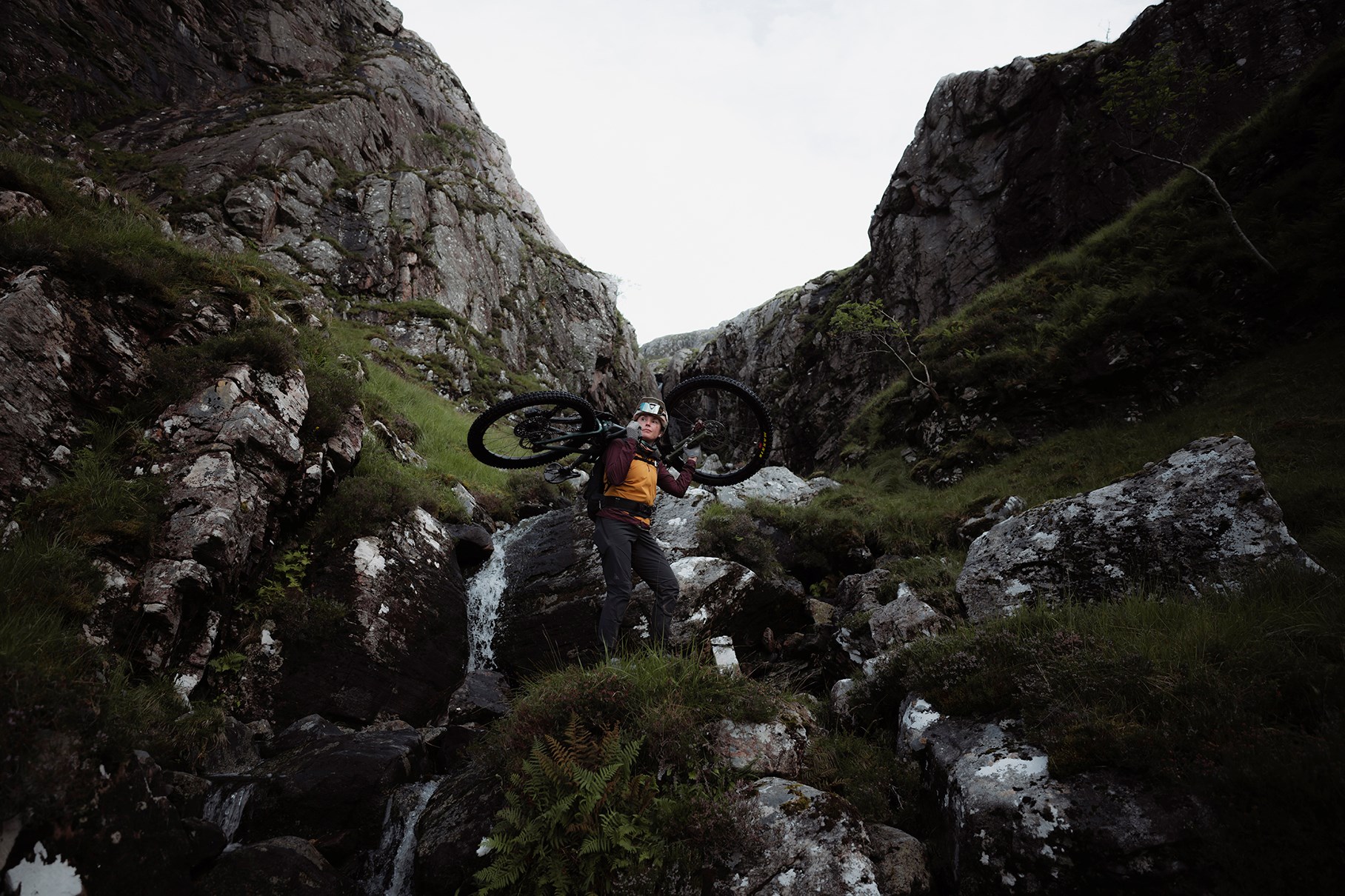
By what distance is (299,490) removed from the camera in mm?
7551

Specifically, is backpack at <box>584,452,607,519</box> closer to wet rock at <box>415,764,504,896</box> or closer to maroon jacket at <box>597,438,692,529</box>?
maroon jacket at <box>597,438,692,529</box>

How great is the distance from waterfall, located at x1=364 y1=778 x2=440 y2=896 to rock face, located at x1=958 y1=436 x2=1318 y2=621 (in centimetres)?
585

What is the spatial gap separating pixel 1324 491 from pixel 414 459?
14522 millimetres

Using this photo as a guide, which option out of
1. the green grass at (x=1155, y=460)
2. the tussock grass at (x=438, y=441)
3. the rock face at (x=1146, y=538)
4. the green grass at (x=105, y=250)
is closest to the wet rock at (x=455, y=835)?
the rock face at (x=1146, y=538)

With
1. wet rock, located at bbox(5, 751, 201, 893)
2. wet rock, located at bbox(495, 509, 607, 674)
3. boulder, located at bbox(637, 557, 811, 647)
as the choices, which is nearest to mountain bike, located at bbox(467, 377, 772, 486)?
boulder, located at bbox(637, 557, 811, 647)

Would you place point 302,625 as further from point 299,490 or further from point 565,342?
point 565,342

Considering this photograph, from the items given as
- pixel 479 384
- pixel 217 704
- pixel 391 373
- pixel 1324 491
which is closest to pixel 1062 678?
pixel 1324 491

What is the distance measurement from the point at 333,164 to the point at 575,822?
33.7 meters

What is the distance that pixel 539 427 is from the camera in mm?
7188

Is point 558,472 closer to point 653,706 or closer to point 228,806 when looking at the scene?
point 653,706

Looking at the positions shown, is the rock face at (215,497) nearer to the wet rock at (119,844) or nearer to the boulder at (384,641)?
the boulder at (384,641)

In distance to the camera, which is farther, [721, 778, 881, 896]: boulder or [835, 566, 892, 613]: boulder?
[835, 566, 892, 613]: boulder

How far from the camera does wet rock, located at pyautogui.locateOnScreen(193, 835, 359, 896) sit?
347 cm

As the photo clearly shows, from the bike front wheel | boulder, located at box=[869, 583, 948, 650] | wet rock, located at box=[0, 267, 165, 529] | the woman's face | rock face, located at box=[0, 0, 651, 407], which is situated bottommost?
boulder, located at box=[869, 583, 948, 650]
